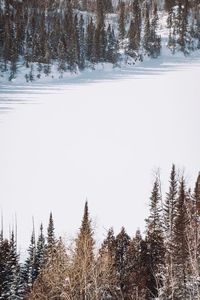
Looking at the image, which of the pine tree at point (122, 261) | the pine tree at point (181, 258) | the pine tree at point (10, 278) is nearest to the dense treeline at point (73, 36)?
the pine tree at point (122, 261)

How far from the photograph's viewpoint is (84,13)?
164375 mm

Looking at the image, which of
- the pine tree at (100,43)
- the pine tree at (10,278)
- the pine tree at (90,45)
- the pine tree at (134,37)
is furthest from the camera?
the pine tree at (134,37)

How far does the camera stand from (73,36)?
129000mm

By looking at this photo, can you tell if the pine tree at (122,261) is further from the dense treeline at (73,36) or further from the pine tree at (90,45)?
the pine tree at (90,45)

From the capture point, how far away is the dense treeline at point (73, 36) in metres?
121

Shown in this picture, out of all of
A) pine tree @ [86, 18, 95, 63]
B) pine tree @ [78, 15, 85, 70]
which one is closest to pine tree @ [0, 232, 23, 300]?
pine tree @ [78, 15, 85, 70]

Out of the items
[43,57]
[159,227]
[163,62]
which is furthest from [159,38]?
[159,227]

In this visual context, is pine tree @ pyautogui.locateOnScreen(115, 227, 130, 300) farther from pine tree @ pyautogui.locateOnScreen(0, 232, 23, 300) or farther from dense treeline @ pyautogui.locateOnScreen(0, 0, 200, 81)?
dense treeline @ pyautogui.locateOnScreen(0, 0, 200, 81)

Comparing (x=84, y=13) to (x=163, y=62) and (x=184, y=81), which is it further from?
(x=184, y=81)

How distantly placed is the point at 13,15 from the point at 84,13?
3320 cm

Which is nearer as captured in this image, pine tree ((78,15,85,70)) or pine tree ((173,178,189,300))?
pine tree ((173,178,189,300))

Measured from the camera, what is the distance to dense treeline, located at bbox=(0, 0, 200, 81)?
12144 centimetres

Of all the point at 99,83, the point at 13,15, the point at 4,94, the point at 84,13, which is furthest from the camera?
the point at 84,13

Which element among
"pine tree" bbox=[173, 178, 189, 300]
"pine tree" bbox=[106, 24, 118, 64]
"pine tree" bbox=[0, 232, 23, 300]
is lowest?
"pine tree" bbox=[0, 232, 23, 300]
